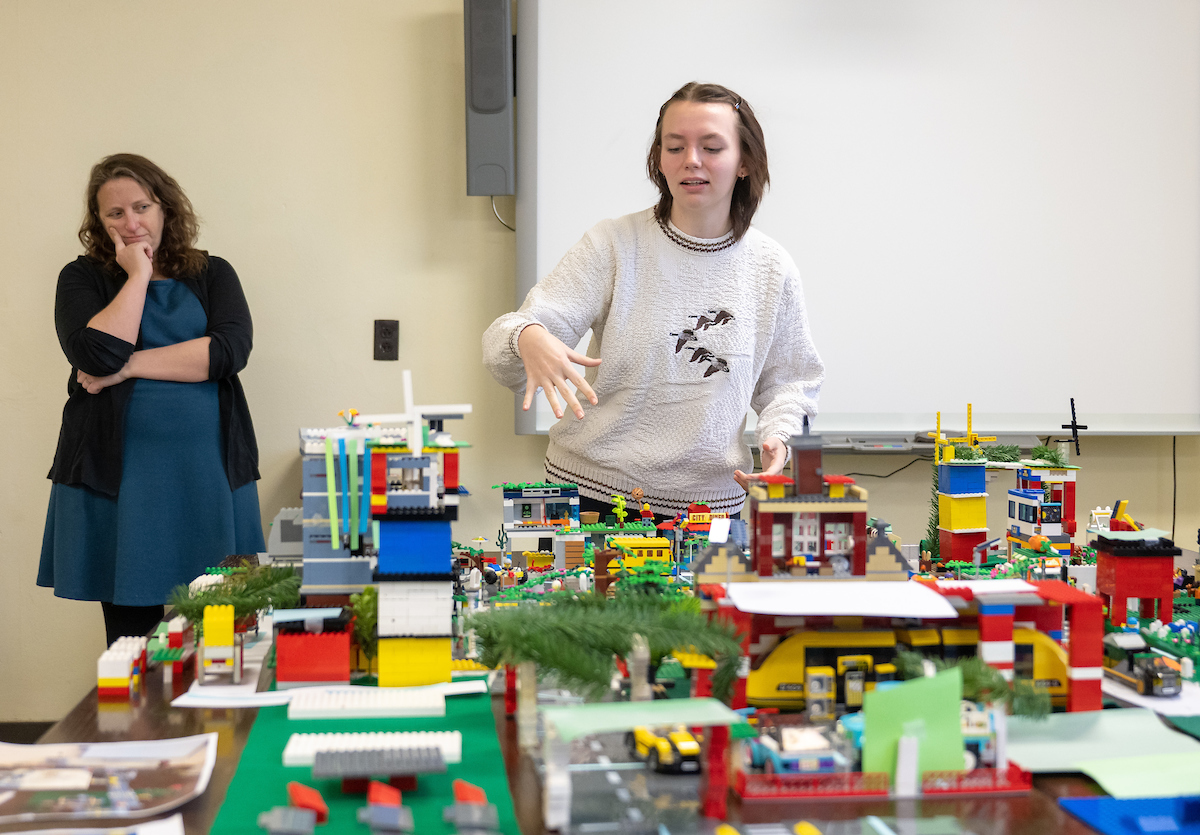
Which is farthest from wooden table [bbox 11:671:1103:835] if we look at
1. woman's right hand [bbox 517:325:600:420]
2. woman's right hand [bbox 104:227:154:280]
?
woman's right hand [bbox 104:227:154:280]

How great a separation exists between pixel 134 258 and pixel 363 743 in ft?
5.46

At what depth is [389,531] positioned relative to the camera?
1101 mm

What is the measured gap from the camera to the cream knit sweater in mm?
1824

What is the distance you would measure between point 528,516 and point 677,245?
0.62 m

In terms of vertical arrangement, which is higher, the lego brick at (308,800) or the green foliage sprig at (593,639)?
the green foliage sprig at (593,639)

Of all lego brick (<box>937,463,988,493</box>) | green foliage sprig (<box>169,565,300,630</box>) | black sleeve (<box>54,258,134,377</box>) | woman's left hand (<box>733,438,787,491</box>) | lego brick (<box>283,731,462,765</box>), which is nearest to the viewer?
lego brick (<box>283,731,462,765</box>)

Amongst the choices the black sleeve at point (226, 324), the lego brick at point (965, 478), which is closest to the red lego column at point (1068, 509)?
the lego brick at point (965, 478)

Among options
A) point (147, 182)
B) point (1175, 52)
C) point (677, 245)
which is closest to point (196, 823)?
point (677, 245)

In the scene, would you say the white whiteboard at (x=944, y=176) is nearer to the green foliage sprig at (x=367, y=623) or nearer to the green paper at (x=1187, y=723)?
the green foliage sprig at (x=367, y=623)

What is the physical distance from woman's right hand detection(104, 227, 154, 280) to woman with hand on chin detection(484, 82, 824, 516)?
3.19 feet

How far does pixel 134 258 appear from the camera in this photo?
7.00ft

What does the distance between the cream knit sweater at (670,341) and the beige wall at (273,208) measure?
1.11 m

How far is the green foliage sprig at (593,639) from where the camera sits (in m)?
0.88

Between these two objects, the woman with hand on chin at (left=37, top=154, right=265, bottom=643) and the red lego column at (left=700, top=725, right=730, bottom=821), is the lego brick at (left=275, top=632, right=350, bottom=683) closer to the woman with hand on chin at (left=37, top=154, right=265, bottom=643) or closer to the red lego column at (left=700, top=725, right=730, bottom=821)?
the red lego column at (left=700, top=725, right=730, bottom=821)
